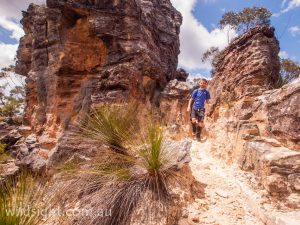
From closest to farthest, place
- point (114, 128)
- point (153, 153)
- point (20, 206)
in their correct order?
point (20, 206) < point (153, 153) < point (114, 128)

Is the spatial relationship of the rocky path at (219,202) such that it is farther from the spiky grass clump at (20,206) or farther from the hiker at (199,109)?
the hiker at (199,109)

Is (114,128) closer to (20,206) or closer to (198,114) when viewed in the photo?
(20,206)

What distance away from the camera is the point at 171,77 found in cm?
1144

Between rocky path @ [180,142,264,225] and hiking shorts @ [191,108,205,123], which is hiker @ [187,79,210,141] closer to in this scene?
hiking shorts @ [191,108,205,123]

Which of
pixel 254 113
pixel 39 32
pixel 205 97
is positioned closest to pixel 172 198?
pixel 254 113

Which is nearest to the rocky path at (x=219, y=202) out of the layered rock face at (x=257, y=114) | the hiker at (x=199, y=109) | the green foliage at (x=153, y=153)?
the layered rock face at (x=257, y=114)

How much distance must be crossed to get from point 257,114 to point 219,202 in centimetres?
214

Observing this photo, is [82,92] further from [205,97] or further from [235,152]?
[235,152]

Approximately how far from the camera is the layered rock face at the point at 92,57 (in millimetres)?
8734

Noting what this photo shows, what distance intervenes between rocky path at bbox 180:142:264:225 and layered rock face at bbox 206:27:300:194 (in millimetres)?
380

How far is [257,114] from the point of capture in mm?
4531

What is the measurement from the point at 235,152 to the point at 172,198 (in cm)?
195

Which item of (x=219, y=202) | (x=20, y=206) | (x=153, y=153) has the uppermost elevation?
(x=153, y=153)

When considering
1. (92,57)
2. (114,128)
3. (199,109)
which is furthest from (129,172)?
(92,57)
